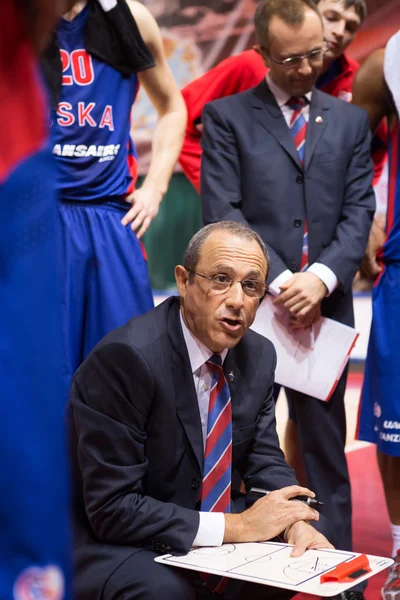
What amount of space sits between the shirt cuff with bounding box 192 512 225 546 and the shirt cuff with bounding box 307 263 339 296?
1.04m

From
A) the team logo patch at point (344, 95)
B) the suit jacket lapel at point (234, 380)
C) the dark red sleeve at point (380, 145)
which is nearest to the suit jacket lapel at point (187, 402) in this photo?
the suit jacket lapel at point (234, 380)

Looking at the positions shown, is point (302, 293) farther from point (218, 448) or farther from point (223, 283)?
point (218, 448)

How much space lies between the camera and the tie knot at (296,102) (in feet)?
10.7

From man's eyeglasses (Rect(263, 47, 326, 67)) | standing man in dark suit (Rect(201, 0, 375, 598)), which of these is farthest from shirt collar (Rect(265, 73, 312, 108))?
man's eyeglasses (Rect(263, 47, 326, 67))

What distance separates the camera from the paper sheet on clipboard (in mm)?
3139

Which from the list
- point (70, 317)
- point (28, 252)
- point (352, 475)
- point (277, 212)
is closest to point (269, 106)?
point (277, 212)

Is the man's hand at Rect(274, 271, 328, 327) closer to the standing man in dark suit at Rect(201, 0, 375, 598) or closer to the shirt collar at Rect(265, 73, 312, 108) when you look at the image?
the standing man in dark suit at Rect(201, 0, 375, 598)

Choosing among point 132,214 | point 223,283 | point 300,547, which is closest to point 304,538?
point 300,547

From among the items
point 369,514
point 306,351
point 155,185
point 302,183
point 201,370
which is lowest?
point 369,514

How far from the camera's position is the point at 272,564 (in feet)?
6.88

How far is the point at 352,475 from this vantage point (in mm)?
4730

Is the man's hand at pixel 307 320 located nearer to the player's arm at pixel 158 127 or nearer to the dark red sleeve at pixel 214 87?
the player's arm at pixel 158 127

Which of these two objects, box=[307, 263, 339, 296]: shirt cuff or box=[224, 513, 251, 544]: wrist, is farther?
box=[307, 263, 339, 296]: shirt cuff

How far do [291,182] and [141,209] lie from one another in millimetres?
527
